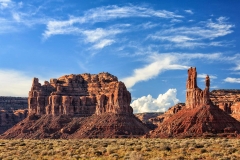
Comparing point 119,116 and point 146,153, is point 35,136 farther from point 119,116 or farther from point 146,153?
point 146,153

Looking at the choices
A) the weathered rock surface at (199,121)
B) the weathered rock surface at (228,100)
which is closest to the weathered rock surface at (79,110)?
the weathered rock surface at (199,121)

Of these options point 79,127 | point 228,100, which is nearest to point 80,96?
point 79,127

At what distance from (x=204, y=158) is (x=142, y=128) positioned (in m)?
92.3

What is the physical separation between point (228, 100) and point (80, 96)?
61.2 m

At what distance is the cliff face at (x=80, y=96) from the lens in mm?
141375

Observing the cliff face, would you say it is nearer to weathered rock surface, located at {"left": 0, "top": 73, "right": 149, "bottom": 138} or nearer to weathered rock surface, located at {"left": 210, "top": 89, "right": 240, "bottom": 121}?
weathered rock surface, located at {"left": 0, "top": 73, "right": 149, "bottom": 138}

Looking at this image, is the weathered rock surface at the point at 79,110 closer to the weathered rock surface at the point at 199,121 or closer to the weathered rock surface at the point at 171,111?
the weathered rock surface at the point at 171,111

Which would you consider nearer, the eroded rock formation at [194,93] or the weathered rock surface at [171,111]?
the eroded rock formation at [194,93]

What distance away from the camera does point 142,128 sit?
130m

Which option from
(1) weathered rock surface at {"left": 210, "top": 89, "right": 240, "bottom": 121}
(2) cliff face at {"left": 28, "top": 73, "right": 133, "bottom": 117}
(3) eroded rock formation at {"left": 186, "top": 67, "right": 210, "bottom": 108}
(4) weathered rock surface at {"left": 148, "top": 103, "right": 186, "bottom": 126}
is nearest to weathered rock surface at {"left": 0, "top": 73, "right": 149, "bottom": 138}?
(2) cliff face at {"left": 28, "top": 73, "right": 133, "bottom": 117}

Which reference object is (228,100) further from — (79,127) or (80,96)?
(79,127)

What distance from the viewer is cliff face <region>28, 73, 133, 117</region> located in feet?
464

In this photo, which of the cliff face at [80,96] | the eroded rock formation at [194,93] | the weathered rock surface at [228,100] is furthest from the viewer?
the cliff face at [80,96]

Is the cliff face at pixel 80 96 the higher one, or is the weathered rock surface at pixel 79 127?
the cliff face at pixel 80 96
